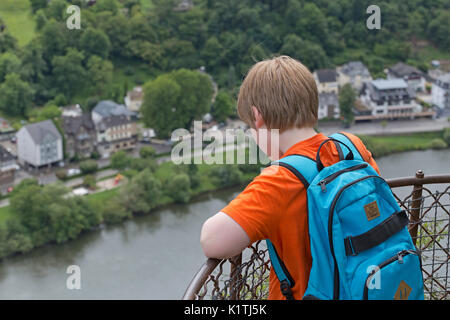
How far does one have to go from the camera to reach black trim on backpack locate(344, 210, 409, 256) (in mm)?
931

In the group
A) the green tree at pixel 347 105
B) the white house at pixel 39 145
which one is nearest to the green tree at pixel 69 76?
the white house at pixel 39 145

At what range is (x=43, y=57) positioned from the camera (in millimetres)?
13750

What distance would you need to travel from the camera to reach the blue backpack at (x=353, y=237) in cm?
92

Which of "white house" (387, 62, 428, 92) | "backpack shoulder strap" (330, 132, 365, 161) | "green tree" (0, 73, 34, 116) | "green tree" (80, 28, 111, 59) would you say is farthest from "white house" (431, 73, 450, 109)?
"backpack shoulder strap" (330, 132, 365, 161)

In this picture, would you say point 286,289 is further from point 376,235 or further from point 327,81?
point 327,81

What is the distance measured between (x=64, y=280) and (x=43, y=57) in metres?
7.52

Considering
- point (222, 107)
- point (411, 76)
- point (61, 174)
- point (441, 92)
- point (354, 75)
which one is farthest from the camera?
point (411, 76)

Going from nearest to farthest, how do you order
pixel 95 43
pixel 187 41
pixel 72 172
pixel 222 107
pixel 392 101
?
pixel 72 172 < pixel 222 107 < pixel 392 101 < pixel 95 43 < pixel 187 41

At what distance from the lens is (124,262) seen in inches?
306

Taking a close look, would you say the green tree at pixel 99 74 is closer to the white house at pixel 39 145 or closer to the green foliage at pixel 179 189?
the white house at pixel 39 145

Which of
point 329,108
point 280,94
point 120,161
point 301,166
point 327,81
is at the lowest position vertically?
point 120,161

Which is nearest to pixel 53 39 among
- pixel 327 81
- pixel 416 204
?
pixel 327 81

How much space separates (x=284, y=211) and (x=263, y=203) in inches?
1.6
